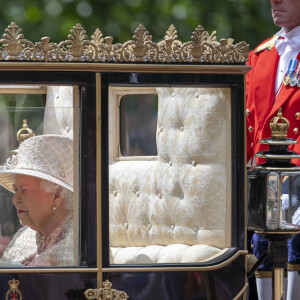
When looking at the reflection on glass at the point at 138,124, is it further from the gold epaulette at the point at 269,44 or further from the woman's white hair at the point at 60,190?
the gold epaulette at the point at 269,44

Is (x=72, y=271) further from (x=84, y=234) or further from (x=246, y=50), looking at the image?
(x=246, y=50)

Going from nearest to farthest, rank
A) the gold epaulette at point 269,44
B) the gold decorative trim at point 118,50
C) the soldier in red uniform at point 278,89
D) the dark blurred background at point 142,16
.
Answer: the gold decorative trim at point 118,50 < the soldier in red uniform at point 278,89 < the gold epaulette at point 269,44 < the dark blurred background at point 142,16

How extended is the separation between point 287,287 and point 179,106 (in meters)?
0.97

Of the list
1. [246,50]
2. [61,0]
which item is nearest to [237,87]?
[246,50]

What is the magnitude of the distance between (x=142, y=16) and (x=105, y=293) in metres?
6.91

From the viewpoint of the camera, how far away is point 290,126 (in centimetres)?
510

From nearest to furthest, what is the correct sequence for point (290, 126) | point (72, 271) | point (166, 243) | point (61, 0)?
point (72, 271) < point (166, 243) < point (290, 126) < point (61, 0)

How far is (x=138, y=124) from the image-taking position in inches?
187

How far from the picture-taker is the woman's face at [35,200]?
4.35 metres

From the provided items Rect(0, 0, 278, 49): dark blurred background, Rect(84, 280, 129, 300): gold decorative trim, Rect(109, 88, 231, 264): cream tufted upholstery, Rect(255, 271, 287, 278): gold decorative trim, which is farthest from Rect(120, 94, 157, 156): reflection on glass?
Rect(0, 0, 278, 49): dark blurred background

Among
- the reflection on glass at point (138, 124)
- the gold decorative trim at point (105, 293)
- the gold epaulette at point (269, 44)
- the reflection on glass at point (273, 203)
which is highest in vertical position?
the gold epaulette at point (269, 44)

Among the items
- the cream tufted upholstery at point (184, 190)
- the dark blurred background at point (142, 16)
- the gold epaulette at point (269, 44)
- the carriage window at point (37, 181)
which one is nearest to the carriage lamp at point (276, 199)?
the cream tufted upholstery at point (184, 190)

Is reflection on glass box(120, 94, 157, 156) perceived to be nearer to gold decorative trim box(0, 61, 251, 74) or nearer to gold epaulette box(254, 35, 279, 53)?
gold decorative trim box(0, 61, 251, 74)

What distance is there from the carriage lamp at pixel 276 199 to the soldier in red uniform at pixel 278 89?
0.38m
